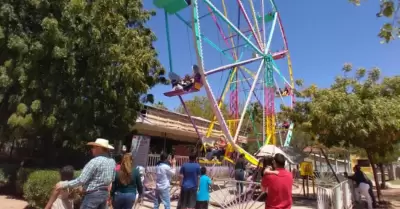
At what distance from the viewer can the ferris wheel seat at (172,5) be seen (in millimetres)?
16237

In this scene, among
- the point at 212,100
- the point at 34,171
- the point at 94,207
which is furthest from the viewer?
the point at 212,100

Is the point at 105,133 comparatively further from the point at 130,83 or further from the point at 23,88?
the point at 23,88

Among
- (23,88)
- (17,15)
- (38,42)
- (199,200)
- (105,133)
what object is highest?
(17,15)

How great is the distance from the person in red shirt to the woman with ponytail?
1.98 metres

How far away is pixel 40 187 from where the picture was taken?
9.88 meters

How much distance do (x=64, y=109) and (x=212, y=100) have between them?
6754 millimetres

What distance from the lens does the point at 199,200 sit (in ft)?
26.2

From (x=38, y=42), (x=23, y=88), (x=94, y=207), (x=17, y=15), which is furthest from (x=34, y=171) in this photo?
(x=94, y=207)

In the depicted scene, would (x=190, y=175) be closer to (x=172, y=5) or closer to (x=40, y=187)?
(x=40, y=187)

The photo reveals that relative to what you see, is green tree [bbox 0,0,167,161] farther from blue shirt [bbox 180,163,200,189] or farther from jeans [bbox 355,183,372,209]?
jeans [bbox 355,183,372,209]

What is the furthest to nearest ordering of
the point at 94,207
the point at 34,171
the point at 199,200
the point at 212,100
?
the point at 212,100, the point at 34,171, the point at 199,200, the point at 94,207

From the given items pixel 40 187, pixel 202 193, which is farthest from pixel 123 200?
pixel 40 187

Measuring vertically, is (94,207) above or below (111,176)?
below

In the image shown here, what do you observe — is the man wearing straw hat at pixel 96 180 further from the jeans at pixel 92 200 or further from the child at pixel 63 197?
the child at pixel 63 197
